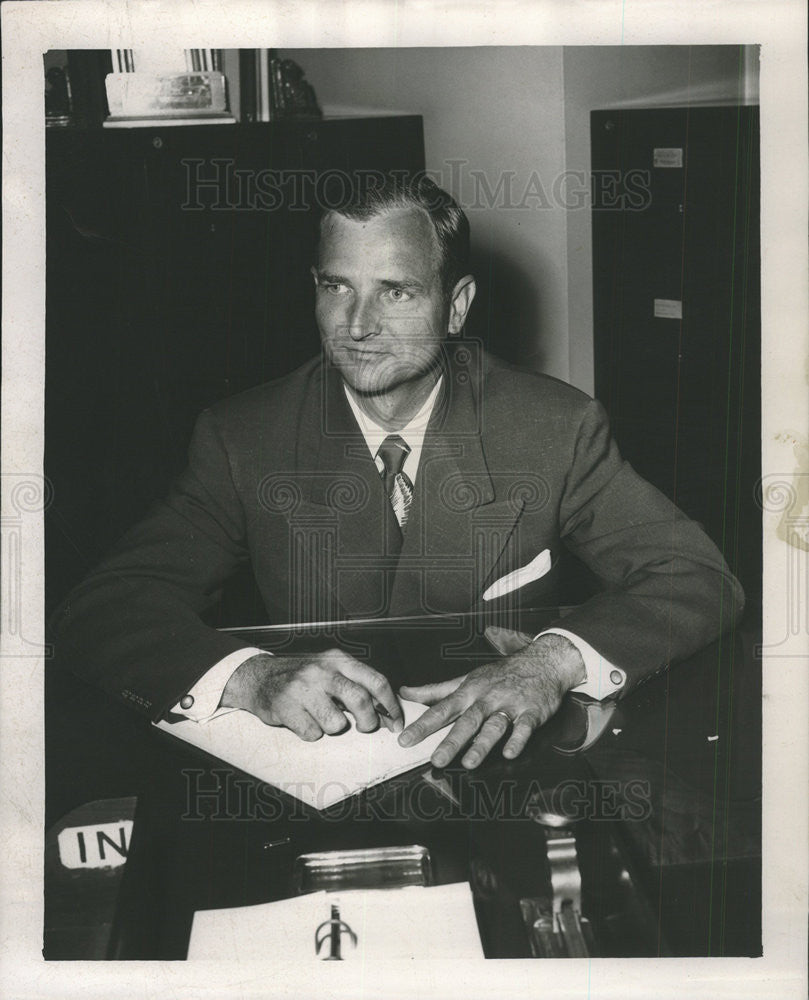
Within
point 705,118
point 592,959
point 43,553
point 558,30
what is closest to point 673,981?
point 592,959

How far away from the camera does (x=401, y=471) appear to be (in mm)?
1500

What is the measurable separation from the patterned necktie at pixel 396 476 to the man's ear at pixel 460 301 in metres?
0.20

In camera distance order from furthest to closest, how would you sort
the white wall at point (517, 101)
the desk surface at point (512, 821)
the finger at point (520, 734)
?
the white wall at point (517, 101) → the finger at point (520, 734) → the desk surface at point (512, 821)

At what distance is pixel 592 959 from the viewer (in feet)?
4.06

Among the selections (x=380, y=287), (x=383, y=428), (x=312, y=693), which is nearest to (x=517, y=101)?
(x=380, y=287)

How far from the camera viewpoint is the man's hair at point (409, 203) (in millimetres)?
1377

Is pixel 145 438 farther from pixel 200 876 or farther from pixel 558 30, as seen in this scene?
pixel 558 30

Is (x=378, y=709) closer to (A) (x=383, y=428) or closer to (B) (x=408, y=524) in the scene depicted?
(B) (x=408, y=524)

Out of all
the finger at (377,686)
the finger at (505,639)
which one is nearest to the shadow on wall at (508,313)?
the finger at (505,639)

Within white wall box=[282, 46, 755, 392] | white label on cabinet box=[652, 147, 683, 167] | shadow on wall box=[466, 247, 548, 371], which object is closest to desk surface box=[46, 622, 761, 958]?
shadow on wall box=[466, 247, 548, 371]

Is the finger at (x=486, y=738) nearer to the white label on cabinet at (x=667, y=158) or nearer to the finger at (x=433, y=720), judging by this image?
the finger at (x=433, y=720)

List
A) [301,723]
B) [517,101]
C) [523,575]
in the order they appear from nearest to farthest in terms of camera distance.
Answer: [301,723], [517,101], [523,575]

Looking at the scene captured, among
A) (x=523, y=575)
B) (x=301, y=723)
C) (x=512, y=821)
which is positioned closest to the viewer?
(x=512, y=821)

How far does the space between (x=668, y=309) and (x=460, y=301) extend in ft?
1.02
